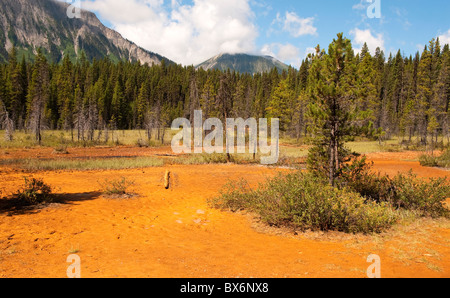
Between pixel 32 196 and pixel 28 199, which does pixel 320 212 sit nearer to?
pixel 32 196

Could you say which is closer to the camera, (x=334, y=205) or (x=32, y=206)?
(x=334, y=205)

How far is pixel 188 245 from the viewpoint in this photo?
6824mm

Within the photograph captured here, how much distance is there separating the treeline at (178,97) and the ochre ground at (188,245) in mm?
18616

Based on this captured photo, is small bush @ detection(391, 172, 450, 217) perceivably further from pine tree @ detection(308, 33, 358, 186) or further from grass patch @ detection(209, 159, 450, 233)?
pine tree @ detection(308, 33, 358, 186)

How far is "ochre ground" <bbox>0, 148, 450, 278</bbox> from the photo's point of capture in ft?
17.0

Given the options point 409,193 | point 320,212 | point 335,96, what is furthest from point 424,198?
point 320,212

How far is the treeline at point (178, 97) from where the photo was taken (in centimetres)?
3991

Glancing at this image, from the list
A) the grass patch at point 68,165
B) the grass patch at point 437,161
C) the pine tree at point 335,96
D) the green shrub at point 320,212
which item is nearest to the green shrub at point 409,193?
the pine tree at point 335,96

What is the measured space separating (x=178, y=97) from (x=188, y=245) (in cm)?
9078

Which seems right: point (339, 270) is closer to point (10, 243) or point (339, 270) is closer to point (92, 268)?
point (92, 268)

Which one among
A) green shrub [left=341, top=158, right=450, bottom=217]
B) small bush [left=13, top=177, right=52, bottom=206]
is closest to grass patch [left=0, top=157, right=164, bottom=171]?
small bush [left=13, top=177, right=52, bottom=206]

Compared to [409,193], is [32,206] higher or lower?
lower

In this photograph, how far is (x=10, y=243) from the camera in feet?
20.6

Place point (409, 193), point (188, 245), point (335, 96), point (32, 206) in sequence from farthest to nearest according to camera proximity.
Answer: point (335, 96), point (409, 193), point (32, 206), point (188, 245)
